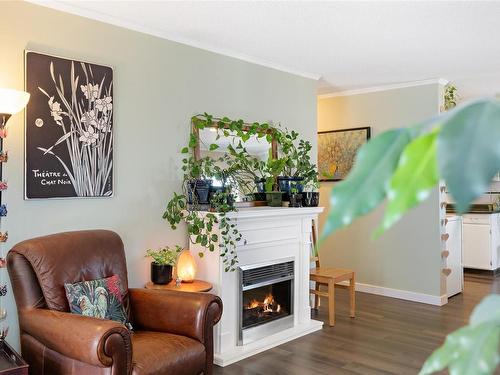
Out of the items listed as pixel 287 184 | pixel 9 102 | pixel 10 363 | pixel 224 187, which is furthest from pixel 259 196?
pixel 10 363

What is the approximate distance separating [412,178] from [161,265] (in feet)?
11.0

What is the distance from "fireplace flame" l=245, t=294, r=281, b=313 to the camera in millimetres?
4023

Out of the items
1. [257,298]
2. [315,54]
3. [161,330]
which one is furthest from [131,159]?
[315,54]

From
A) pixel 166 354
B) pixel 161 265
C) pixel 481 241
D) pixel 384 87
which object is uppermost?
pixel 384 87

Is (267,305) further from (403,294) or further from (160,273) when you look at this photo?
(403,294)

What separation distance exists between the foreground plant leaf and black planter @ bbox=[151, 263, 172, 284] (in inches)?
128

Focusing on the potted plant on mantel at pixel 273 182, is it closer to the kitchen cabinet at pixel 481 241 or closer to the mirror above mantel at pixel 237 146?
the mirror above mantel at pixel 237 146

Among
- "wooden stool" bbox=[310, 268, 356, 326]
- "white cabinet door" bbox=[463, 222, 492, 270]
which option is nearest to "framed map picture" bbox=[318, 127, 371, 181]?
"wooden stool" bbox=[310, 268, 356, 326]

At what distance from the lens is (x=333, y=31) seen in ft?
12.1

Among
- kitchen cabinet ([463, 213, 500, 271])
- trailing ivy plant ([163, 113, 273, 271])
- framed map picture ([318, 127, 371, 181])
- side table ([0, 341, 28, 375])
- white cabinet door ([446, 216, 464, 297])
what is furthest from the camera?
kitchen cabinet ([463, 213, 500, 271])

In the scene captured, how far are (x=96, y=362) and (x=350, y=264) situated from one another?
167 inches

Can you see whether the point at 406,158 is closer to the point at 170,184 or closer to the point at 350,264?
the point at 170,184

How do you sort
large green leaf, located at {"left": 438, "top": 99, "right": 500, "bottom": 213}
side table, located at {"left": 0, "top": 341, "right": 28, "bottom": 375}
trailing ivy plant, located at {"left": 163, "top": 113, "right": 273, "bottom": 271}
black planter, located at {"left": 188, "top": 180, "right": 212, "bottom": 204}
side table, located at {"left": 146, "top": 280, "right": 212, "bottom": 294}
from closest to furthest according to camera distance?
1. large green leaf, located at {"left": 438, "top": 99, "right": 500, "bottom": 213}
2. side table, located at {"left": 0, "top": 341, "right": 28, "bottom": 375}
3. side table, located at {"left": 146, "top": 280, "right": 212, "bottom": 294}
4. trailing ivy plant, located at {"left": 163, "top": 113, "right": 273, "bottom": 271}
5. black planter, located at {"left": 188, "top": 180, "right": 212, "bottom": 204}

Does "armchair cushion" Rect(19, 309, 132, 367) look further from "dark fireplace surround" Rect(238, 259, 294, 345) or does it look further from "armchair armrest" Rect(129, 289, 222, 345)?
"dark fireplace surround" Rect(238, 259, 294, 345)
